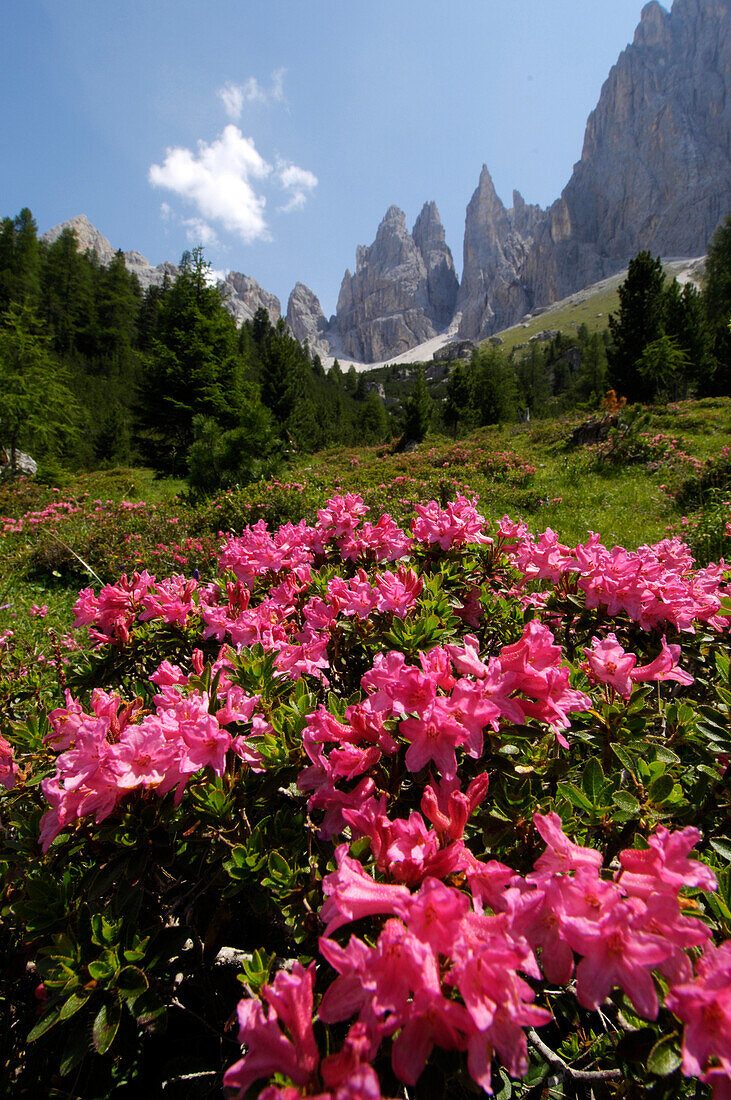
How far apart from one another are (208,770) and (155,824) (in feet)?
0.49

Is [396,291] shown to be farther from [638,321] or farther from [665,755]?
[665,755]

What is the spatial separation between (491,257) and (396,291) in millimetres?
26957

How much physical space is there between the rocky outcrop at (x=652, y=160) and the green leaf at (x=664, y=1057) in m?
124

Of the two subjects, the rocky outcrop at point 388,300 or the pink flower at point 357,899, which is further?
the rocky outcrop at point 388,300

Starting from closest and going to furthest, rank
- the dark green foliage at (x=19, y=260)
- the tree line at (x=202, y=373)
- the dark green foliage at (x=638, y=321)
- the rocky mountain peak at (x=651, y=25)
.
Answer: the tree line at (x=202, y=373) < the dark green foliage at (x=638, y=321) < the dark green foliage at (x=19, y=260) < the rocky mountain peak at (x=651, y=25)

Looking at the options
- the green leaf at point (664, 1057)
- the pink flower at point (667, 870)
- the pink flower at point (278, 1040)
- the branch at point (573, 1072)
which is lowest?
the branch at point (573, 1072)

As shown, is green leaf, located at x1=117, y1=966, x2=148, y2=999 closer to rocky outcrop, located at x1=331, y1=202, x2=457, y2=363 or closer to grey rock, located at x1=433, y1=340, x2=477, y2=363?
grey rock, located at x1=433, y1=340, x2=477, y2=363

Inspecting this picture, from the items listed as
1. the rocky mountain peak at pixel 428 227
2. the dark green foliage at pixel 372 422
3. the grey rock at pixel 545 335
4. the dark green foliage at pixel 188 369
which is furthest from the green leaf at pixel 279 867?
the rocky mountain peak at pixel 428 227

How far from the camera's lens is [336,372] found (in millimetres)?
65250

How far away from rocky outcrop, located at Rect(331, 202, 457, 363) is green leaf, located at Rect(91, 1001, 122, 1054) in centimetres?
13961

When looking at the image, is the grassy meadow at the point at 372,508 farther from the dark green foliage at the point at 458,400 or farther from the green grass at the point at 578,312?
the green grass at the point at 578,312

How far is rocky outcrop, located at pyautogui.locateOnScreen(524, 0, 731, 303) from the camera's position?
92400mm

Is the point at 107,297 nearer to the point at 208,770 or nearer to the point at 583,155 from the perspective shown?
the point at 208,770

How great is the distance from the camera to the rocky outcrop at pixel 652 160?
303ft
